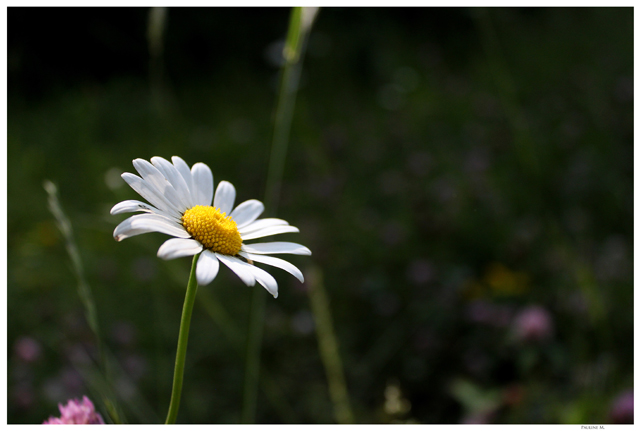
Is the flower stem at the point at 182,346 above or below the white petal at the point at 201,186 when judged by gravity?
below

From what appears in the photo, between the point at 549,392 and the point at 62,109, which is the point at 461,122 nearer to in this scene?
the point at 549,392

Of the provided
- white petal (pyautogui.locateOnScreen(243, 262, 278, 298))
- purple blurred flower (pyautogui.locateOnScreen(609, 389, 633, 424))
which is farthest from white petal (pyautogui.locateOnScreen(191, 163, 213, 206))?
purple blurred flower (pyautogui.locateOnScreen(609, 389, 633, 424))

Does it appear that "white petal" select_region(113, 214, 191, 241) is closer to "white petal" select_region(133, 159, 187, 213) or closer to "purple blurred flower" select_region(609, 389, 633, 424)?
"white petal" select_region(133, 159, 187, 213)

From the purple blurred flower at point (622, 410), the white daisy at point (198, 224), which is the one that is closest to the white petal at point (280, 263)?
the white daisy at point (198, 224)

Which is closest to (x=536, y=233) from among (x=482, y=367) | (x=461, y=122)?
(x=482, y=367)

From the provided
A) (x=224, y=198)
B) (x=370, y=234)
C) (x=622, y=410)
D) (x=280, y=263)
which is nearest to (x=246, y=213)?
(x=224, y=198)

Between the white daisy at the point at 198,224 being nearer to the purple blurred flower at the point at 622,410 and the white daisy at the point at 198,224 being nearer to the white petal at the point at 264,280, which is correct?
the white petal at the point at 264,280

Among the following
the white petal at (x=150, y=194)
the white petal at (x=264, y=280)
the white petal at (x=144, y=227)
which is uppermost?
the white petal at (x=150, y=194)
